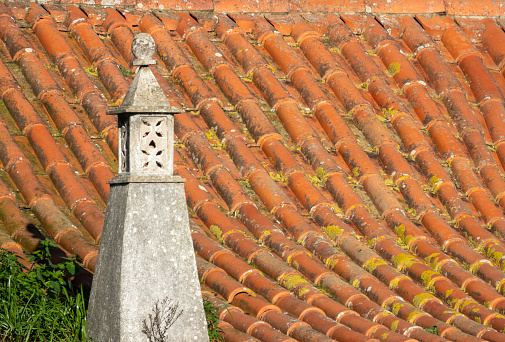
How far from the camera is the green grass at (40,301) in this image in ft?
12.3

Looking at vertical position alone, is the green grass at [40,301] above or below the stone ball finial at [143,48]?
below

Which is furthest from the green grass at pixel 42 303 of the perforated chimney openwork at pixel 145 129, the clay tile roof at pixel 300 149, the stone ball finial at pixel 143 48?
the stone ball finial at pixel 143 48

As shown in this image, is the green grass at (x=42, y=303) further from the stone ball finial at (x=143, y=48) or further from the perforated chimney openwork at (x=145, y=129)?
the stone ball finial at (x=143, y=48)

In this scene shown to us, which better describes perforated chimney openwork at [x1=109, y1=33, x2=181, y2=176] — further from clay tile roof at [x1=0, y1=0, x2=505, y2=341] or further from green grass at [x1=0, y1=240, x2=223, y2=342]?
clay tile roof at [x1=0, y1=0, x2=505, y2=341]

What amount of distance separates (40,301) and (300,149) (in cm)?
276

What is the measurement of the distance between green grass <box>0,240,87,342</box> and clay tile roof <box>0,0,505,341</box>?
10.0 inches

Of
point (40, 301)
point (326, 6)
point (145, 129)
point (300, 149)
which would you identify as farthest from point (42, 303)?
point (326, 6)

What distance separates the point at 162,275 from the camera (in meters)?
3.41

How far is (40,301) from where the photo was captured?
3.96 m

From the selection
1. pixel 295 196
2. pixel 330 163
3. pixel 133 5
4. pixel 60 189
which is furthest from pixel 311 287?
pixel 133 5

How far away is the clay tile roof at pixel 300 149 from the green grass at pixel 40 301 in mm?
254

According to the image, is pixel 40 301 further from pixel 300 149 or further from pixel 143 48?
pixel 300 149

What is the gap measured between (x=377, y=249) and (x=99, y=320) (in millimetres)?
2377

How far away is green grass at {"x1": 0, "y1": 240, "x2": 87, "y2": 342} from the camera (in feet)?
12.3
